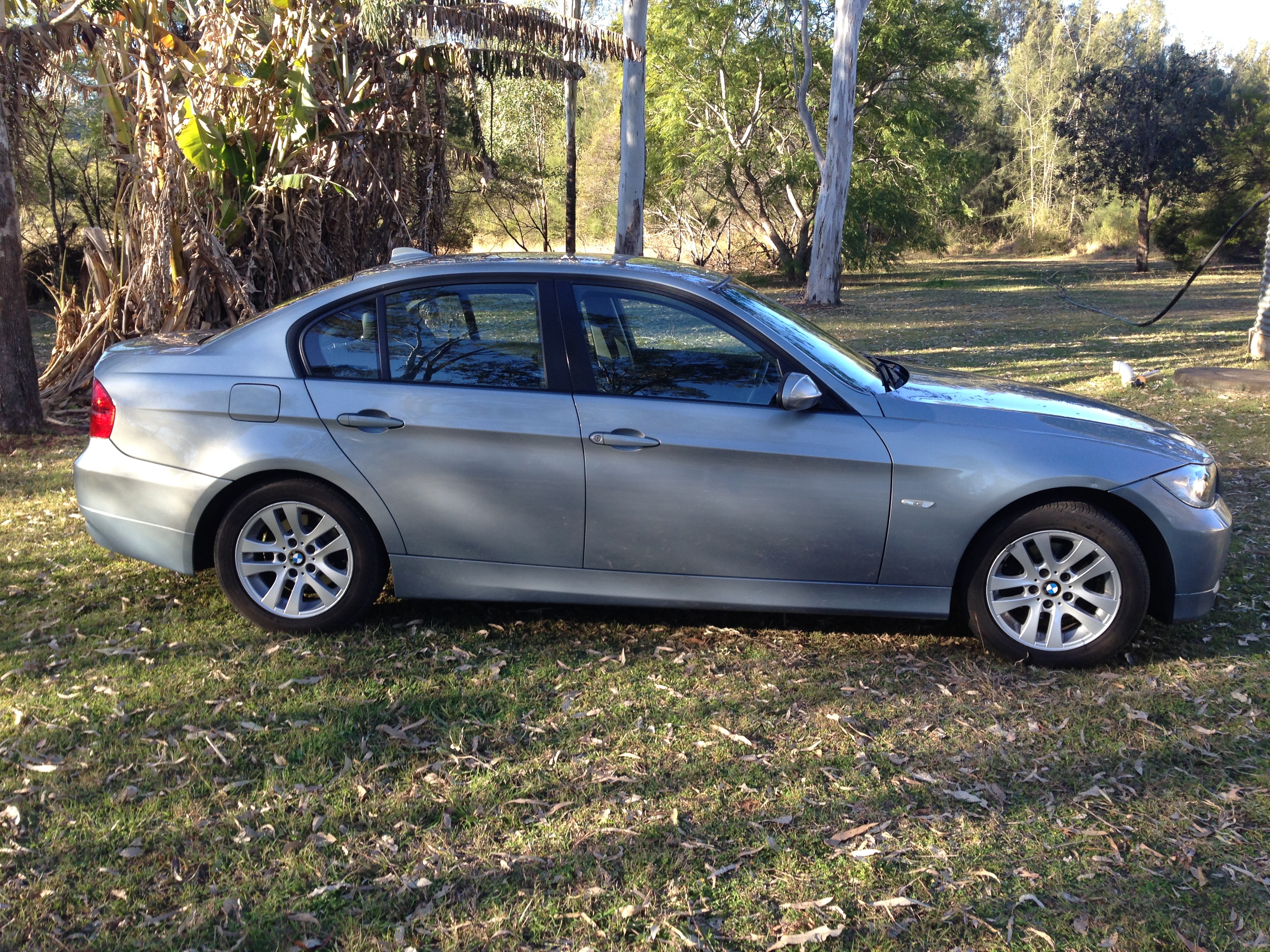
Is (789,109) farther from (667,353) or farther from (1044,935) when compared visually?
(1044,935)

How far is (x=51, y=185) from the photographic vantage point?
17.7m

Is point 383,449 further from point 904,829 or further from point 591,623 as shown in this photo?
point 904,829

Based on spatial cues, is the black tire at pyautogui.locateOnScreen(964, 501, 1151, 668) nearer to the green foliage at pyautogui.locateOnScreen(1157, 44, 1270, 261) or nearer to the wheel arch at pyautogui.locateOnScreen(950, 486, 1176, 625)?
the wheel arch at pyautogui.locateOnScreen(950, 486, 1176, 625)

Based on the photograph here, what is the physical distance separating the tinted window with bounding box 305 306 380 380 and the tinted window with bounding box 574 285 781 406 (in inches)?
38.7

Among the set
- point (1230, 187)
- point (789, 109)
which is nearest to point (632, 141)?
point (789, 109)

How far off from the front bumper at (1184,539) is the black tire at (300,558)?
3.37 metres

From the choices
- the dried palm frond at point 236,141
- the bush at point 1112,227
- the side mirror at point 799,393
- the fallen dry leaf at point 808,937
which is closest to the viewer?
the fallen dry leaf at point 808,937

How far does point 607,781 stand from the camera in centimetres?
364

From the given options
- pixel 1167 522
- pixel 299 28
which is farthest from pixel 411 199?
pixel 1167 522

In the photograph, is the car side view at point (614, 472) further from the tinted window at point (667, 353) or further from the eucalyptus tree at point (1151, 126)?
the eucalyptus tree at point (1151, 126)

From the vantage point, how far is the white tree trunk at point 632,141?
1780 cm

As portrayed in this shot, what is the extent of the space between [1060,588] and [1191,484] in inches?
28.6

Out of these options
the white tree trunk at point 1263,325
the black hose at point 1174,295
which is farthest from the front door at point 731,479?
the white tree trunk at point 1263,325

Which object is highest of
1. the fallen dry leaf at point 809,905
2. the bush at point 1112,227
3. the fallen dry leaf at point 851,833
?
the bush at point 1112,227
